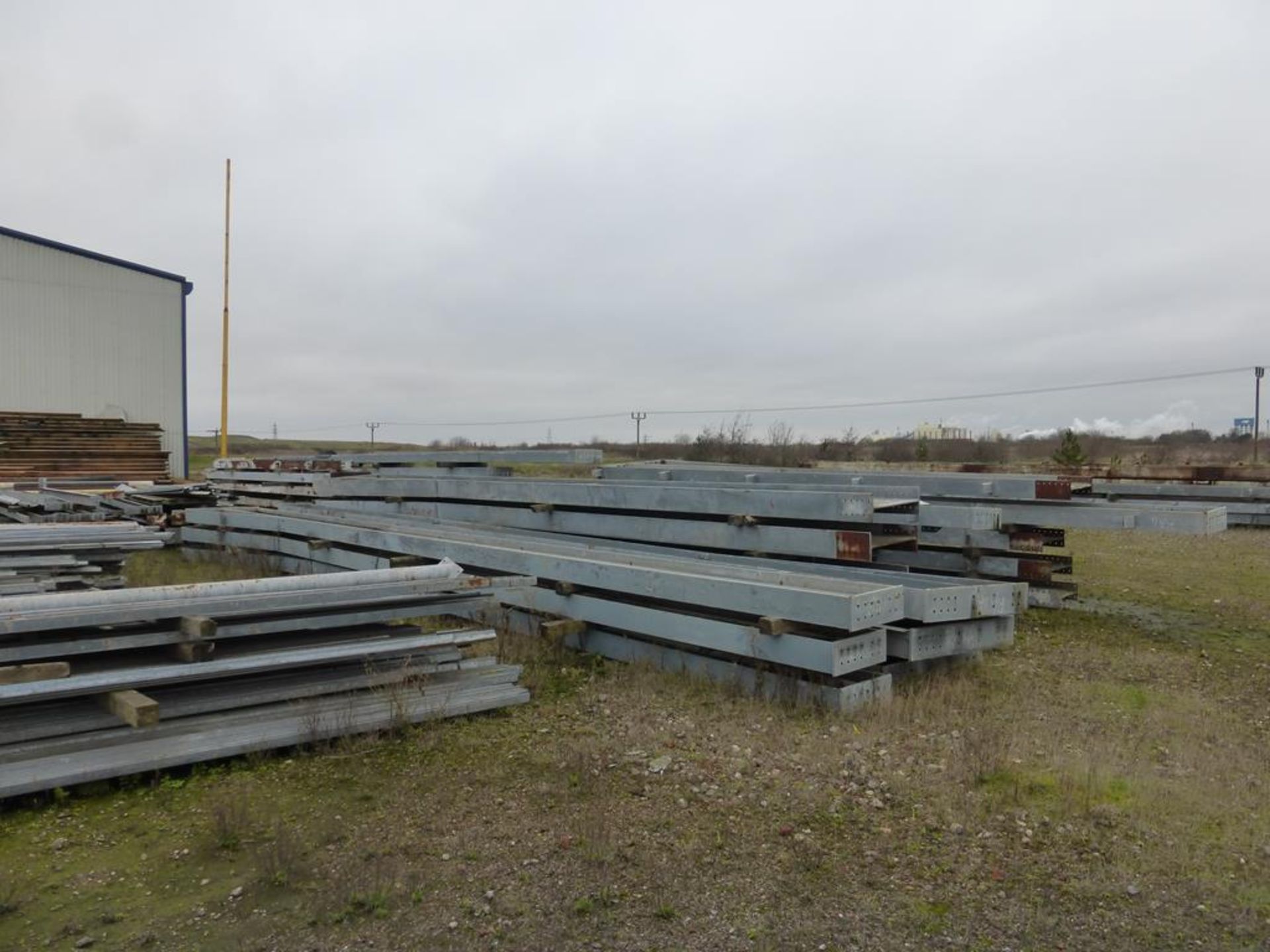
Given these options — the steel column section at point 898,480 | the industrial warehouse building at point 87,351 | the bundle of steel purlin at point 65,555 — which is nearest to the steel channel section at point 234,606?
the bundle of steel purlin at point 65,555

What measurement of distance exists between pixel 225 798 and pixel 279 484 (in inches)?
426

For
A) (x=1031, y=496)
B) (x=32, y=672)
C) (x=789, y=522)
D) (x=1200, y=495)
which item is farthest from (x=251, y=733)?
(x=1200, y=495)

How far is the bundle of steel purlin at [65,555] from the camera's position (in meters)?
6.56

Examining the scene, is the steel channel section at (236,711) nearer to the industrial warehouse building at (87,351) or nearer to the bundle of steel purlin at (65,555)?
the bundle of steel purlin at (65,555)

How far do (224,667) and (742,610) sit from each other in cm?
289

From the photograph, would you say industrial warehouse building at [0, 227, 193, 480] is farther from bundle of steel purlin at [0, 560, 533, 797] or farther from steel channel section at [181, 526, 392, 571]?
bundle of steel purlin at [0, 560, 533, 797]

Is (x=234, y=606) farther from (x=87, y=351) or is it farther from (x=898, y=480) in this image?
(x=87, y=351)

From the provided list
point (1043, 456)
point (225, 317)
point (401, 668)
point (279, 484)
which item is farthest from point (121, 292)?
point (1043, 456)

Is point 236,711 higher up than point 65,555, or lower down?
lower down

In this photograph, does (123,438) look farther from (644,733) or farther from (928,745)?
(928,745)

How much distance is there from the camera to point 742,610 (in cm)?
489

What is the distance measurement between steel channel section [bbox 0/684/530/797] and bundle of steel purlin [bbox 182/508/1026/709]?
43.2 inches

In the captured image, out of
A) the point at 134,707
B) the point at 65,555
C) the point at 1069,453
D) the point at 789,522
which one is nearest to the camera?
the point at 134,707

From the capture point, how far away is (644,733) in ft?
14.3
